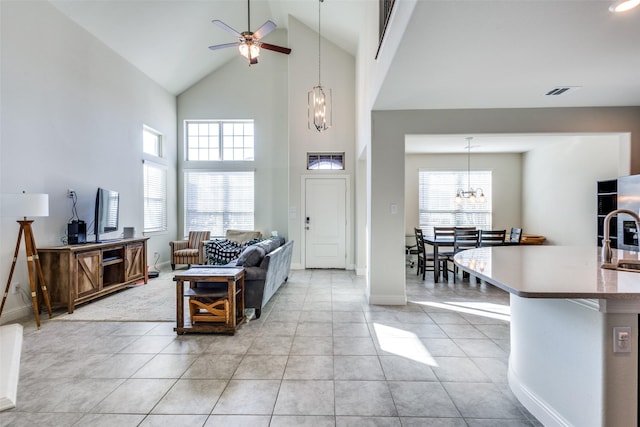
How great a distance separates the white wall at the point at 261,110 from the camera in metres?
7.23

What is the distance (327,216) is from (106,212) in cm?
400

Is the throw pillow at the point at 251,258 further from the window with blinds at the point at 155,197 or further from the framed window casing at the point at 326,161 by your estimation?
the window with blinds at the point at 155,197

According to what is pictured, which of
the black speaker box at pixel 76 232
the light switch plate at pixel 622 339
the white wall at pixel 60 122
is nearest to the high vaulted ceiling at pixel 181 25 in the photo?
the white wall at pixel 60 122

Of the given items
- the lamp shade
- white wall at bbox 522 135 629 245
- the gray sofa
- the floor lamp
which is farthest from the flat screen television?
white wall at bbox 522 135 629 245

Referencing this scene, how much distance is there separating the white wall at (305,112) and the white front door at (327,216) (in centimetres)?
15

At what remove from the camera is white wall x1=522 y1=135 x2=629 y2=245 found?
5.05 m

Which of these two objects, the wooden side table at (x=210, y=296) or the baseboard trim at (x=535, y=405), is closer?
the baseboard trim at (x=535, y=405)

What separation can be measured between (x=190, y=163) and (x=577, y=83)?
23.3ft

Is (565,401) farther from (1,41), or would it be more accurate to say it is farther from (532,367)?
(1,41)

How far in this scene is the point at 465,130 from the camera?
406cm

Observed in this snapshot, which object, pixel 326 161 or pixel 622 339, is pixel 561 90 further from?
pixel 326 161

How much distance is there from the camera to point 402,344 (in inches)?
116

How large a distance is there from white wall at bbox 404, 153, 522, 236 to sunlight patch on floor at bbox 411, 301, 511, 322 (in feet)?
11.6

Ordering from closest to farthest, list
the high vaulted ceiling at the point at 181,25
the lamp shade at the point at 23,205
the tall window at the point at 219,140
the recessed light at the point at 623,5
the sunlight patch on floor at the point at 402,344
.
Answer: the recessed light at the point at 623,5 < the sunlight patch on floor at the point at 402,344 < the lamp shade at the point at 23,205 < the high vaulted ceiling at the point at 181,25 < the tall window at the point at 219,140
